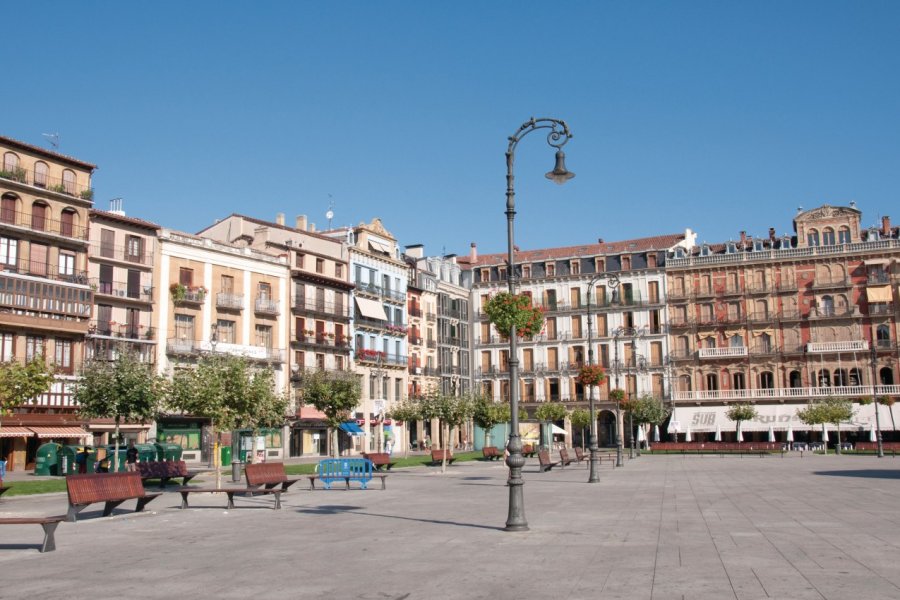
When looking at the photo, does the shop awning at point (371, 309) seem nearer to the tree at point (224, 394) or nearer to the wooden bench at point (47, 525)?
the tree at point (224, 394)

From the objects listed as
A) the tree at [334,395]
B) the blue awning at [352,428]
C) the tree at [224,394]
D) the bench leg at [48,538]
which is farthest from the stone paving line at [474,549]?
the blue awning at [352,428]

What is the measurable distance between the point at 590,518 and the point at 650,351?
6287cm

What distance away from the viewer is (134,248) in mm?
49969

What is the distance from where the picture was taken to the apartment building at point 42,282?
4275 cm

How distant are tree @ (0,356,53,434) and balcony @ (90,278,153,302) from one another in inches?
885

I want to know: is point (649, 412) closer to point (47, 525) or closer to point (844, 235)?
point (844, 235)

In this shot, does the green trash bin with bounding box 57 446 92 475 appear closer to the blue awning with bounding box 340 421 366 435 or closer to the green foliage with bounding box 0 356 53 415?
the green foliage with bounding box 0 356 53 415

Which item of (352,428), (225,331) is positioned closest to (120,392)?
(225,331)

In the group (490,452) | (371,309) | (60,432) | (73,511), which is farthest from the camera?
(371,309)

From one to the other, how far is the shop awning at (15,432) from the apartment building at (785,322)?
165 feet

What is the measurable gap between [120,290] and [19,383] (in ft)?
82.2

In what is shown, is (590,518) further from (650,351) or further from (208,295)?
(650,351)

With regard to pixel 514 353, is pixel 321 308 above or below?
above

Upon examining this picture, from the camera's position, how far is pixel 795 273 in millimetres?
71875
